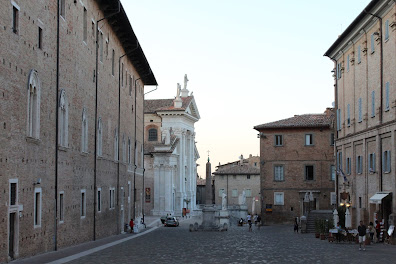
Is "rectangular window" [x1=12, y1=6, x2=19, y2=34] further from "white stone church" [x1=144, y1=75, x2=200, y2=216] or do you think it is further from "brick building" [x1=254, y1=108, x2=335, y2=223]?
"white stone church" [x1=144, y1=75, x2=200, y2=216]

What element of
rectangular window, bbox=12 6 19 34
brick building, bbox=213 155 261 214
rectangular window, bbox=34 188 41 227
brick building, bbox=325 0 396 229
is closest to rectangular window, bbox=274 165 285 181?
brick building, bbox=325 0 396 229

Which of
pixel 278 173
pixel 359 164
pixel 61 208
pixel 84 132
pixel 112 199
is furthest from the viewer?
pixel 278 173

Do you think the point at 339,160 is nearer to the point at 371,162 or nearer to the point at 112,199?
the point at 371,162

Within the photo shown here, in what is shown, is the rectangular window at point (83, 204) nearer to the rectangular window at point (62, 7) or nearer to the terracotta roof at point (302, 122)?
the rectangular window at point (62, 7)

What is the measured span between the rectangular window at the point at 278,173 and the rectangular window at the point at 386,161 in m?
24.6

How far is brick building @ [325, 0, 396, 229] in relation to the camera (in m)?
30.8

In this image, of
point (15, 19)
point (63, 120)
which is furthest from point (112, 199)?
point (15, 19)

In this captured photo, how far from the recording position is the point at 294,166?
185 ft

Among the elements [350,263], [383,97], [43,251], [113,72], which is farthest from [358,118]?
[43,251]

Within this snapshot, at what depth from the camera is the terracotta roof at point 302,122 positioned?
2200 inches

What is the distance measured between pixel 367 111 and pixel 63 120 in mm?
17310

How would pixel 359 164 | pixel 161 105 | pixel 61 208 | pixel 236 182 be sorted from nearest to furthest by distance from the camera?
pixel 61 208 → pixel 359 164 → pixel 161 105 → pixel 236 182

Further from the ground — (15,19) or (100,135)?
(15,19)

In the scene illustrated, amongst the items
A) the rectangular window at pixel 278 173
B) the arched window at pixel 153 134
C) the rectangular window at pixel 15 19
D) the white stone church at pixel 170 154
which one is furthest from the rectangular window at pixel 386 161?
the arched window at pixel 153 134
